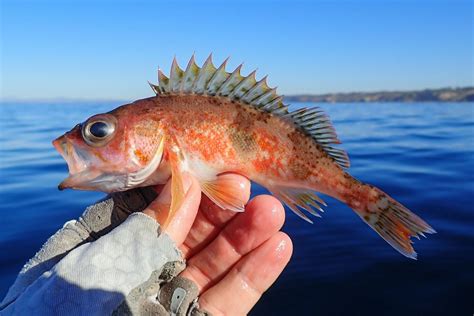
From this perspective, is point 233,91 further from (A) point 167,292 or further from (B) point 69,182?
(A) point 167,292

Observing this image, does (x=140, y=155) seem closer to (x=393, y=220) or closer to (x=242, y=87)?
(x=242, y=87)

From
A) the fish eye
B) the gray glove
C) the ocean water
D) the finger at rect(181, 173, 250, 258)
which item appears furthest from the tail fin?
the fish eye

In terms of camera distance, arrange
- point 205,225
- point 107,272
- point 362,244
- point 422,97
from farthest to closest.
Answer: point 422,97 → point 362,244 → point 205,225 → point 107,272

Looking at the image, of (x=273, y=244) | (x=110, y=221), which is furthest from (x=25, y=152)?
(x=273, y=244)

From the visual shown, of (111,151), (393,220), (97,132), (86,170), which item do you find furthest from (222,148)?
(393,220)

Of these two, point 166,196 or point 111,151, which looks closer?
point 166,196

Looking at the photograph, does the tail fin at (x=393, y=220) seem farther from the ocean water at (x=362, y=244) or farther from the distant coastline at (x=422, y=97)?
the distant coastline at (x=422, y=97)
